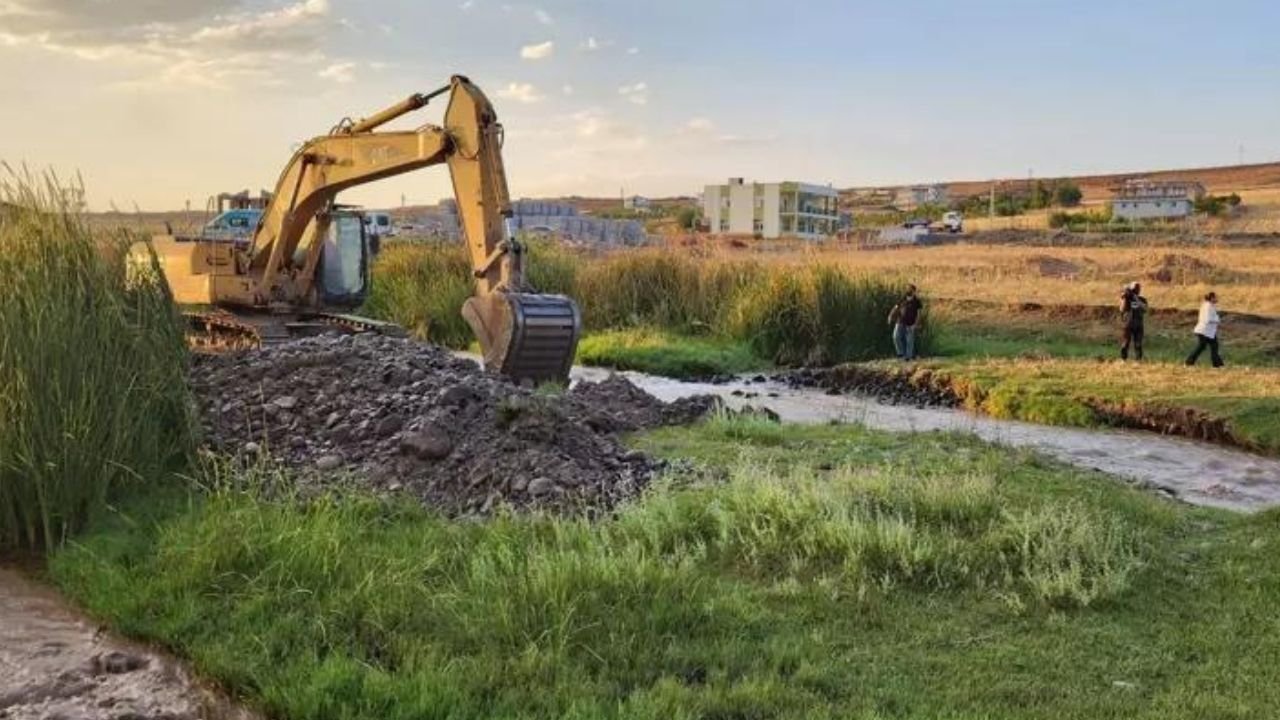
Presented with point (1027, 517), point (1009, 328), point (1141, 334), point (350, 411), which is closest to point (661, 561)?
point (1027, 517)

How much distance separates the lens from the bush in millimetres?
7566

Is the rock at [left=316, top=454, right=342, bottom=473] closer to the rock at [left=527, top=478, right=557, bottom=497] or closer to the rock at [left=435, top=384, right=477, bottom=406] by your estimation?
the rock at [left=435, top=384, right=477, bottom=406]

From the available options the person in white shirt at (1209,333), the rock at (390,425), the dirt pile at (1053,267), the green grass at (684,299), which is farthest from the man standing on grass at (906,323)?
the dirt pile at (1053,267)

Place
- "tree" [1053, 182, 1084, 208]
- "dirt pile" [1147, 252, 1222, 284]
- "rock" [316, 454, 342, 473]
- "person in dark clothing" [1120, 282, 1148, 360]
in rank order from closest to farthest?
"rock" [316, 454, 342, 473] → "person in dark clothing" [1120, 282, 1148, 360] → "dirt pile" [1147, 252, 1222, 284] → "tree" [1053, 182, 1084, 208]

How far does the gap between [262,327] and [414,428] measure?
6.99 metres

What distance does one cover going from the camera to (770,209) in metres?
88.2

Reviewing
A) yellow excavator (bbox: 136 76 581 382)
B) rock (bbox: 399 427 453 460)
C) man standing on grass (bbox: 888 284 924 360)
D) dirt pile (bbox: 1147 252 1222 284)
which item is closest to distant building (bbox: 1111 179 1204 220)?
dirt pile (bbox: 1147 252 1222 284)


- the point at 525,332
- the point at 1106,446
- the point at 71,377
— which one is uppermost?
the point at 71,377

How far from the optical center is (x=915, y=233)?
72312 mm

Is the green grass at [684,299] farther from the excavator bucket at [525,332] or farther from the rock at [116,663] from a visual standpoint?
the rock at [116,663]

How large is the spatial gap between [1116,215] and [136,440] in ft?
254

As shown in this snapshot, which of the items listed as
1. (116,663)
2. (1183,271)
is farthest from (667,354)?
(1183,271)

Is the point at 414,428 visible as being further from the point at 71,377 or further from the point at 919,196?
the point at 919,196

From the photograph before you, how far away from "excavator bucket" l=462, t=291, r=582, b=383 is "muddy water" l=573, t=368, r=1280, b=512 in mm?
3391
